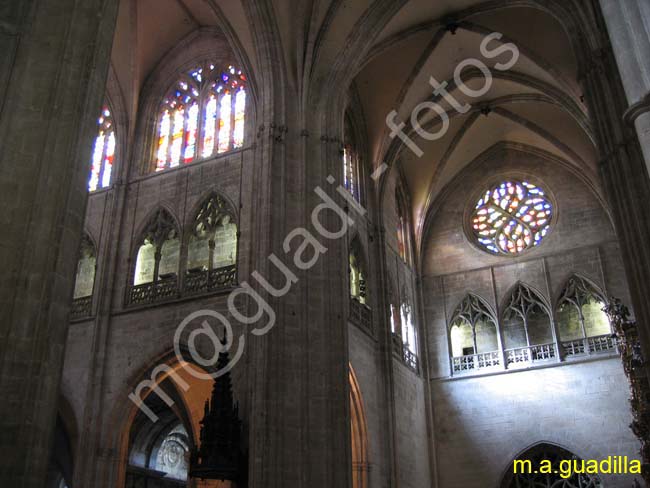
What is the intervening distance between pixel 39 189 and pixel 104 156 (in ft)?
39.0

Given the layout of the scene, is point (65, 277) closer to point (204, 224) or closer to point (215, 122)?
point (204, 224)

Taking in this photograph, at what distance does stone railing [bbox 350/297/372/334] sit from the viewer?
52.5 ft

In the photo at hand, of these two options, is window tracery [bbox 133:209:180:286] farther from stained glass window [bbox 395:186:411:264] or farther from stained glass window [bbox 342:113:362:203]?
stained glass window [bbox 395:186:411:264]

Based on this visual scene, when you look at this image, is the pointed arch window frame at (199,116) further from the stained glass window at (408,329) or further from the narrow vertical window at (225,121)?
the stained glass window at (408,329)

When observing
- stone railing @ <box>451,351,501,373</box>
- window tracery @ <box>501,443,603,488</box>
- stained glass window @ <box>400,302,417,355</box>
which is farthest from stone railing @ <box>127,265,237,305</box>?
window tracery @ <box>501,443,603,488</box>

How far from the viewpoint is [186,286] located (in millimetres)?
14844

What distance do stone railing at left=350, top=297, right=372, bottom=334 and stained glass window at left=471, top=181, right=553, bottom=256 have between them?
5933 millimetres

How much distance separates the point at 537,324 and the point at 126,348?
11631 mm

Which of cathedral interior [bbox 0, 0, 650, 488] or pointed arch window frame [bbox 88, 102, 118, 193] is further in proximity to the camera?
pointed arch window frame [bbox 88, 102, 118, 193]

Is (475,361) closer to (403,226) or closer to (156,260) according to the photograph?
(403,226)

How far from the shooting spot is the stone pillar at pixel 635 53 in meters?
5.52

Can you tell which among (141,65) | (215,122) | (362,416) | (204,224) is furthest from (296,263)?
(141,65)

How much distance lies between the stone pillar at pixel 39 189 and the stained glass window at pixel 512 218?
15689mm

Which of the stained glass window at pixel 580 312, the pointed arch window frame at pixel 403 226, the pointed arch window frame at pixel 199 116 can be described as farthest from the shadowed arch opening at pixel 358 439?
the stained glass window at pixel 580 312
